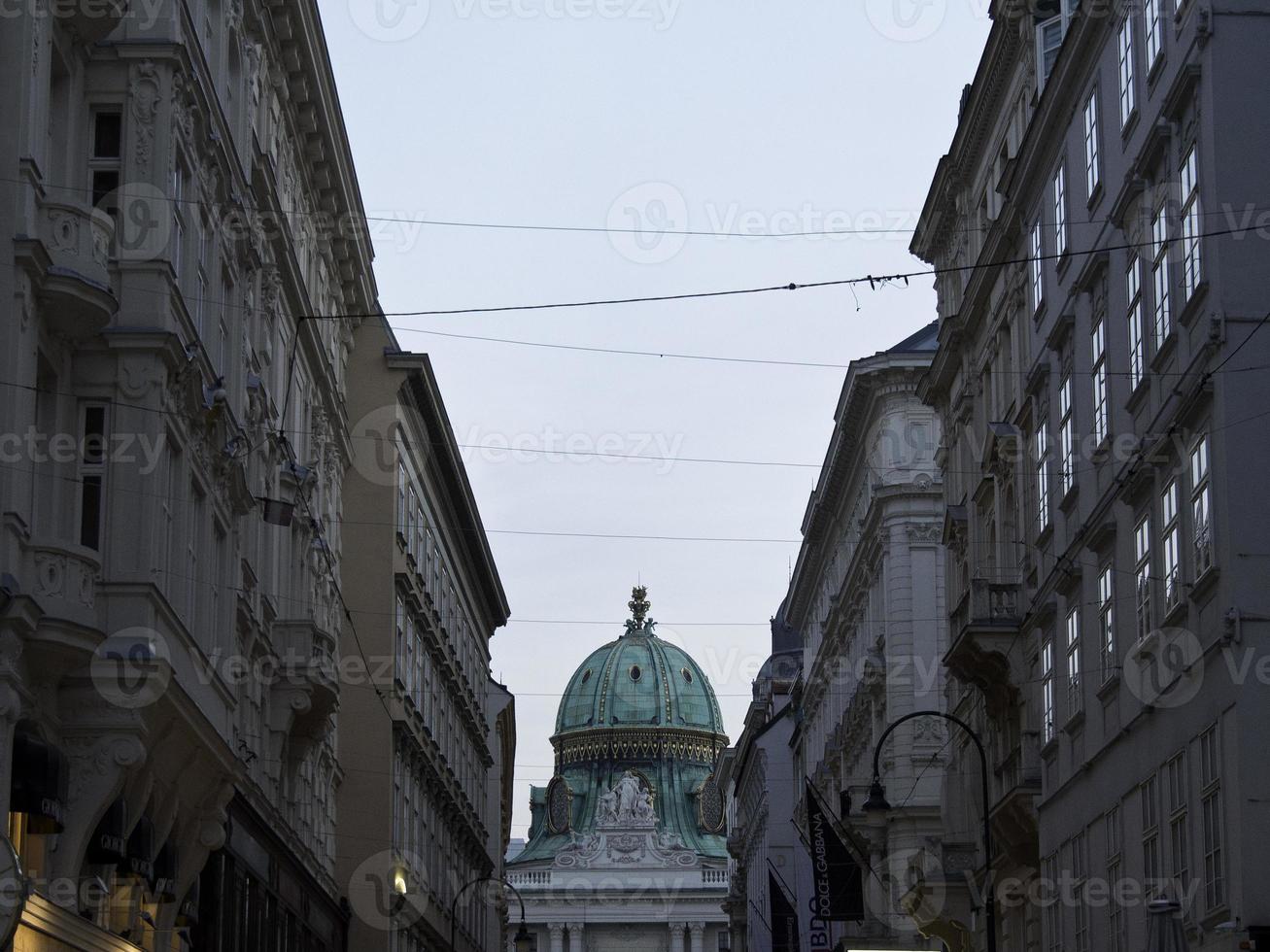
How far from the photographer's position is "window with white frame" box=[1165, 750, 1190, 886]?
28.3m

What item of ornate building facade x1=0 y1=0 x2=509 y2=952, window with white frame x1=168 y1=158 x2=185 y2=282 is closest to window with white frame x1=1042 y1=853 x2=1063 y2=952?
ornate building facade x1=0 y1=0 x2=509 y2=952

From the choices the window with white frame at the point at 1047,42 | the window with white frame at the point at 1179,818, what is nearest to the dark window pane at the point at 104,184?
the window with white frame at the point at 1179,818

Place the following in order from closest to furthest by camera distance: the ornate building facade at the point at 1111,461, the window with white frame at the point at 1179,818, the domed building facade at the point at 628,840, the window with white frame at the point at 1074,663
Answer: the ornate building facade at the point at 1111,461
the window with white frame at the point at 1179,818
the window with white frame at the point at 1074,663
the domed building facade at the point at 628,840

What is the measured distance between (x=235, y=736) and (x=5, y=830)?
1320 cm

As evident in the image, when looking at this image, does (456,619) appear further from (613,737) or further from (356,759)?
(613,737)

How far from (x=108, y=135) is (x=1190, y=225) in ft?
43.7

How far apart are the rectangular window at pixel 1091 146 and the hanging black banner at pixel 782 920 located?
45559 millimetres

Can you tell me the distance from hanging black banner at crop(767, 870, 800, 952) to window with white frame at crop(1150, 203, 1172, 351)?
49.5 meters

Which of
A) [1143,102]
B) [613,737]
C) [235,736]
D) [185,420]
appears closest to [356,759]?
[235,736]

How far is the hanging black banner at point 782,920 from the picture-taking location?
78500mm

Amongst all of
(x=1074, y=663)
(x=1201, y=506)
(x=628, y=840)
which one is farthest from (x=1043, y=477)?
(x=628, y=840)

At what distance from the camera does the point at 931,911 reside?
163 ft

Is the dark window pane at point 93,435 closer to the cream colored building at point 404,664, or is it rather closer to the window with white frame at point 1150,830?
the window with white frame at point 1150,830

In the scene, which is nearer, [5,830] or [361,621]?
[5,830]
